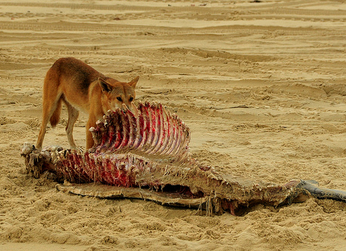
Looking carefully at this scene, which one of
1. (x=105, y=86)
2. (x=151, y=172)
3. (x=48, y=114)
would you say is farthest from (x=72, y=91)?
(x=151, y=172)

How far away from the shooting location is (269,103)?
25.7ft

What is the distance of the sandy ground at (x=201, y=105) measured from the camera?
3564 mm

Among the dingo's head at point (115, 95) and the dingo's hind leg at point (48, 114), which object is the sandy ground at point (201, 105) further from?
the dingo's head at point (115, 95)

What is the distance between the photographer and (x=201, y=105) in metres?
7.59

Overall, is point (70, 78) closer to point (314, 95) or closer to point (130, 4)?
point (314, 95)

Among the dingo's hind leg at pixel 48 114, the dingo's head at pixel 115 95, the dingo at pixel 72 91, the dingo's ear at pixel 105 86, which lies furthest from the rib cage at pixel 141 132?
the dingo's hind leg at pixel 48 114

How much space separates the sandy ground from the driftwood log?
0.34ft

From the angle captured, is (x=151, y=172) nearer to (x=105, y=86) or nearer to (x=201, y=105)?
(x=105, y=86)

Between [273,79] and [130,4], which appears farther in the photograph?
[130,4]

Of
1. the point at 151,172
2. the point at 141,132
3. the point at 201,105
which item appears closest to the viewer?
the point at 151,172

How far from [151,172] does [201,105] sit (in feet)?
11.6

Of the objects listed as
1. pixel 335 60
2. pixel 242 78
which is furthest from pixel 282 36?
pixel 242 78

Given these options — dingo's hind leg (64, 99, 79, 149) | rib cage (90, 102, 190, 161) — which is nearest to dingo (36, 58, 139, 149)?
dingo's hind leg (64, 99, 79, 149)

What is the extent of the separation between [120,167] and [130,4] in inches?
642
